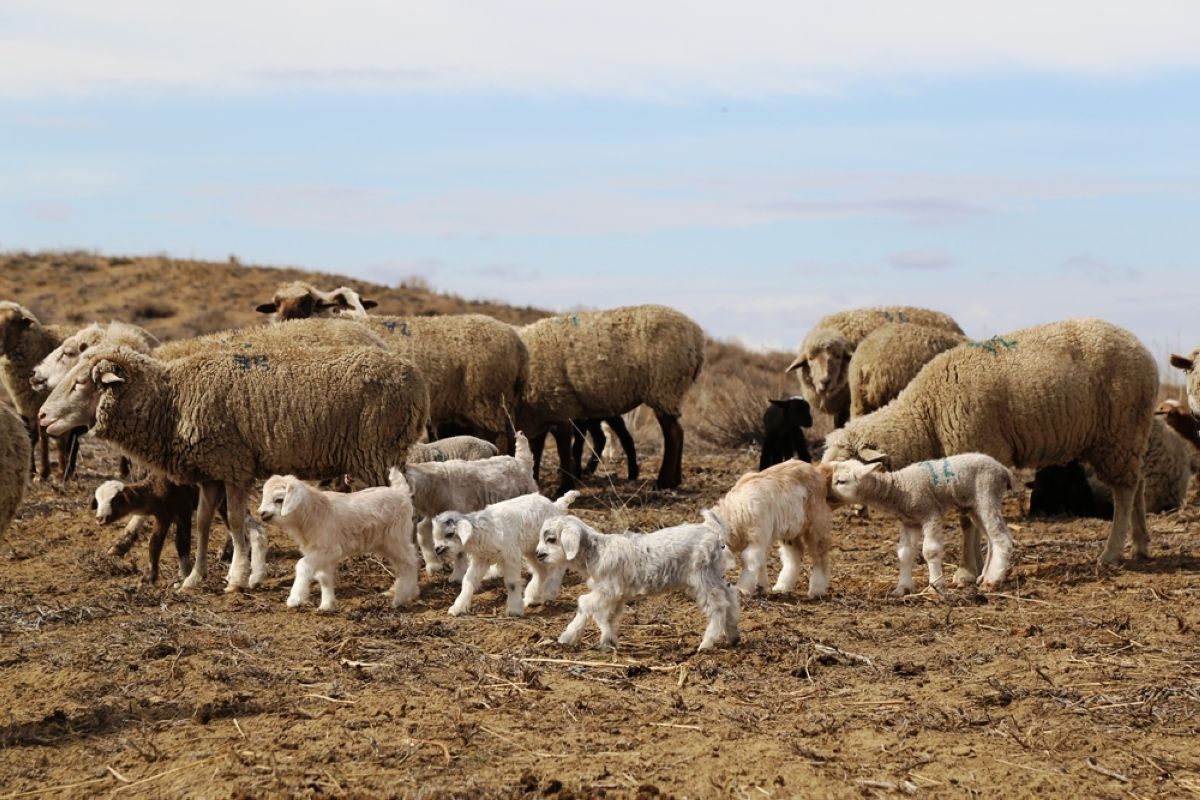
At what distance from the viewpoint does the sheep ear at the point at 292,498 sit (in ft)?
33.0

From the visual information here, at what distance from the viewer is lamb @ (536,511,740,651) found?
8.84 metres

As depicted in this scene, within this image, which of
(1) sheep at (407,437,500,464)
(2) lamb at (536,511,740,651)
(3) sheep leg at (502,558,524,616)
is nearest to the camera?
(2) lamb at (536,511,740,651)

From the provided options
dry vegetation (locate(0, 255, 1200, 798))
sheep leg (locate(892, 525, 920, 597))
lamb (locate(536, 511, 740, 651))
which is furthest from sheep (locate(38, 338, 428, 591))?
sheep leg (locate(892, 525, 920, 597))

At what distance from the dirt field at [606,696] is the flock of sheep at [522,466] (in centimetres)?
39

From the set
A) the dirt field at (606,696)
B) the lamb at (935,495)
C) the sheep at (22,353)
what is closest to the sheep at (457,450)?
the dirt field at (606,696)

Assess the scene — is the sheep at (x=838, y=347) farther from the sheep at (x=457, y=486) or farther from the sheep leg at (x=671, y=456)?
the sheep at (x=457, y=486)

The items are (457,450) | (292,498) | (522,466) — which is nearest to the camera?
(292,498)

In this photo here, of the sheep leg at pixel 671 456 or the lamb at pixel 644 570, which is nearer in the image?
the lamb at pixel 644 570

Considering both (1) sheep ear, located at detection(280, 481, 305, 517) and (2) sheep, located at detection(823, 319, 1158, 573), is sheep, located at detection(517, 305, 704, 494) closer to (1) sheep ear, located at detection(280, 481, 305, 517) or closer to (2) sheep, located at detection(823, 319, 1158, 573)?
(2) sheep, located at detection(823, 319, 1158, 573)

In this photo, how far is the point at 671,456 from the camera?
18.2 m

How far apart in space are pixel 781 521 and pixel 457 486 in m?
2.78

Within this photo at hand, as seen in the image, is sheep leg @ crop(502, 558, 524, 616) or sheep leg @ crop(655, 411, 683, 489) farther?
sheep leg @ crop(655, 411, 683, 489)

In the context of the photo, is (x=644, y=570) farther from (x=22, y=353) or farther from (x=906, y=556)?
(x=22, y=353)

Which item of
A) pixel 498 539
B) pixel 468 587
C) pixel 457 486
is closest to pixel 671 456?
pixel 457 486
